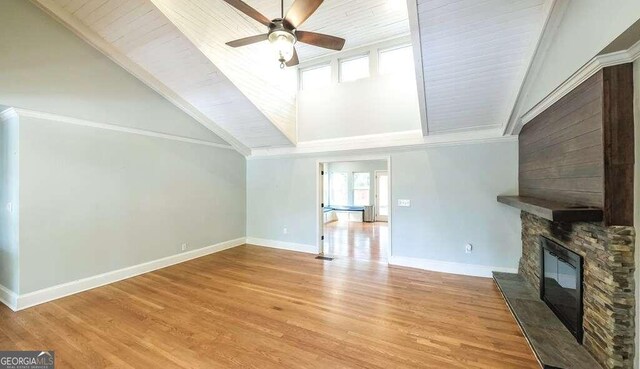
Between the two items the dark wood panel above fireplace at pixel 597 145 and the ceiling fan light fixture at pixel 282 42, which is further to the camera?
the ceiling fan light fixture at pixel 282 42

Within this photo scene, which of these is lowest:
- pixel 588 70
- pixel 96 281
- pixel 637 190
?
pixel 96 281

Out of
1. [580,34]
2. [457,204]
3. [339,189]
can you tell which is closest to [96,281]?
[457,204]

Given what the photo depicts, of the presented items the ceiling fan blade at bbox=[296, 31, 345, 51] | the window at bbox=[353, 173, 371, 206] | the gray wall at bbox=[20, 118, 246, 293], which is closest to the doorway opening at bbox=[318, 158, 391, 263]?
the window at bbox=[353, 173, 371, 206]

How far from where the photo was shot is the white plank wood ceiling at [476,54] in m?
2.40

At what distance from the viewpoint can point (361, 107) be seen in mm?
4574

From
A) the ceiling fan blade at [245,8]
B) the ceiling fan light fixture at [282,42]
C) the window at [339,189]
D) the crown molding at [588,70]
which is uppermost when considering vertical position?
the ceiling fan blade at [245,8]

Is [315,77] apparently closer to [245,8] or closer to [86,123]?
[245,8]

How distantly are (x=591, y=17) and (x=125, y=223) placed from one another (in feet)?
19.4

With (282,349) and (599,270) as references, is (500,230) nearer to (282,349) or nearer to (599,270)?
(599,270)

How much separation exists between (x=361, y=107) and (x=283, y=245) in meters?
3.53

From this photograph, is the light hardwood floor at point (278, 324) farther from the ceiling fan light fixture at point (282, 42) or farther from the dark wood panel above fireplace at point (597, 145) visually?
the ceiling fan light fixture at point (282, 42)

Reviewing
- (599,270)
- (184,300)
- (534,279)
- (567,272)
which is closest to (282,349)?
(184,300)

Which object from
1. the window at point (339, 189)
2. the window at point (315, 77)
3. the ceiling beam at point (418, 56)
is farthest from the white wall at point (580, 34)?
the window at point (339, 189)

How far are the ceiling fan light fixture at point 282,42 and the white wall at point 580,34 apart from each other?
225 centimetres
